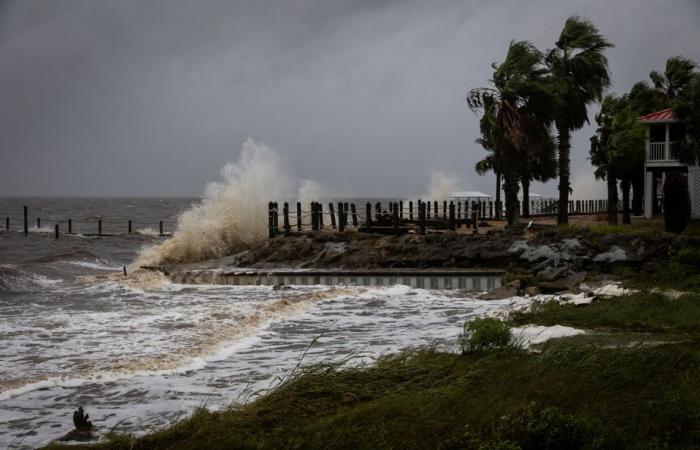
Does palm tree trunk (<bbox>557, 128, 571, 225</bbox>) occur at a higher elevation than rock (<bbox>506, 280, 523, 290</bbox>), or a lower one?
higher

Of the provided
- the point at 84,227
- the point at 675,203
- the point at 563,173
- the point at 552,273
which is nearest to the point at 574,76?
the point at 563,173

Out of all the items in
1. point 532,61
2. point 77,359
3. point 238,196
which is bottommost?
point 77,359

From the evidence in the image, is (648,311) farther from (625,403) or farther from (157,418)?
(157,418)

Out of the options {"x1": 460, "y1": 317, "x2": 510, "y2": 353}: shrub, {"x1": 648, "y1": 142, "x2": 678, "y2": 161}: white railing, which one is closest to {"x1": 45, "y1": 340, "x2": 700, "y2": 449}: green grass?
{"x1": 460, "y1": 317, "x2": 510, "y2": 353}: shrub

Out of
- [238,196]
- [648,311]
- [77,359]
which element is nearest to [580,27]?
[238,196]

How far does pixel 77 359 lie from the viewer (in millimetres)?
11133

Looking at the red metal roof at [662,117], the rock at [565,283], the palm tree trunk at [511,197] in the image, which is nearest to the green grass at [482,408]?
the rock at [565,283]

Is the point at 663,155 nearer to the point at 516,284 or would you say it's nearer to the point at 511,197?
the point at 511,197

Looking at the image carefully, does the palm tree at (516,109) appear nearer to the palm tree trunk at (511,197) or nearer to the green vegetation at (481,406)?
the palm tree trunk at (511,197)

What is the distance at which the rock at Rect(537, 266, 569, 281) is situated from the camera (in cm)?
1850

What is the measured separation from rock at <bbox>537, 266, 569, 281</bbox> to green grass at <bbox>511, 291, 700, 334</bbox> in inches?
196

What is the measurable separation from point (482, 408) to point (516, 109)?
76.6ft

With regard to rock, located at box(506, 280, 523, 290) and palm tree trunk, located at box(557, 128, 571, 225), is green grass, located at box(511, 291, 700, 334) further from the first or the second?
palm tree trunk, located at box(557, 128, 571, 225)

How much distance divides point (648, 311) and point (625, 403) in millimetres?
5949
